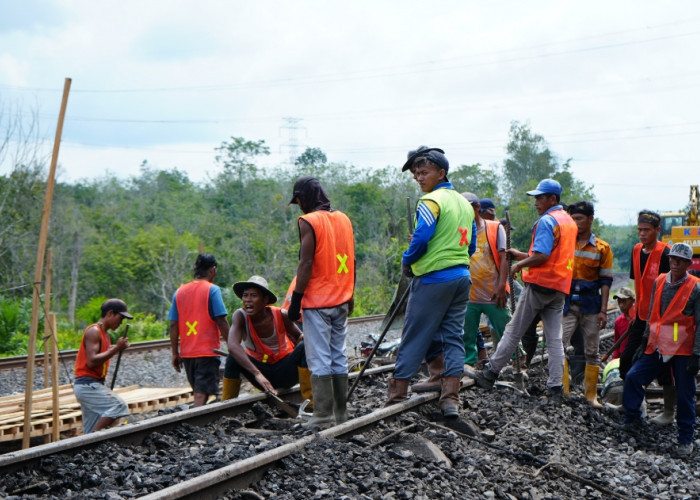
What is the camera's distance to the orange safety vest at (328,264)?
20.3 ft

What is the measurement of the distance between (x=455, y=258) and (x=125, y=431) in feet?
9.71

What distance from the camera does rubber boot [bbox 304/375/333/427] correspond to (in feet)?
20.2

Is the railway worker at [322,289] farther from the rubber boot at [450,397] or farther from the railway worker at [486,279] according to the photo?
the railway worker at [486,279]

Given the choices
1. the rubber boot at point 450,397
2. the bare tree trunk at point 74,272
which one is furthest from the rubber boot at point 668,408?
the bare tree trunk at point 74,272

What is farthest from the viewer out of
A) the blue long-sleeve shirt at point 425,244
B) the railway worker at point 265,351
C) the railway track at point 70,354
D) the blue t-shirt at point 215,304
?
the railway track at point 70,354

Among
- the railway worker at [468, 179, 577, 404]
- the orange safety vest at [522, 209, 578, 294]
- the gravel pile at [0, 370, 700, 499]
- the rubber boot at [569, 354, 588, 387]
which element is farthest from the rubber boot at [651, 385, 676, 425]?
the rubber boot at [569, 354, 588, 387]

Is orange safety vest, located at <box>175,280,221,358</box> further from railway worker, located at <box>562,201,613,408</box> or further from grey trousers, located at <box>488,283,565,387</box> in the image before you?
railway worker, located at <box>562,201,613,408</box>

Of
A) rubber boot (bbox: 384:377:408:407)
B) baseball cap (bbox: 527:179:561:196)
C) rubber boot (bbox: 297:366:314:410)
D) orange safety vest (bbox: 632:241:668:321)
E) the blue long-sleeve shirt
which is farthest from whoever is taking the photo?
orange safety vest (bbox: 632:241:668:321)

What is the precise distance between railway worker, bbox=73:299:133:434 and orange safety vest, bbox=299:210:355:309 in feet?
6.77

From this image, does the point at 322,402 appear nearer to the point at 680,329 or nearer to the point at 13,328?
the point at 680,329

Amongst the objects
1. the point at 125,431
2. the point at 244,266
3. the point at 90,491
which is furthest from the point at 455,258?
the point at 244,266

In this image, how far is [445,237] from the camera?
250 inches

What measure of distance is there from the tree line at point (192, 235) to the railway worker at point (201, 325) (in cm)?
1332

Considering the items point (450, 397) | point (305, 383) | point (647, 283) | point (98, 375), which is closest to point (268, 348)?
point (305, 383)
